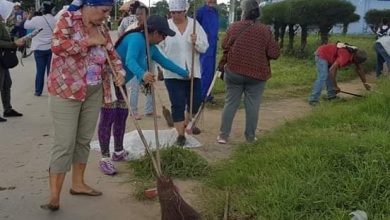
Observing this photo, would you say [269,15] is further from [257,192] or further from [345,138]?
[257,192]

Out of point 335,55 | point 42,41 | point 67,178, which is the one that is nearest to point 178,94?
point 67,178

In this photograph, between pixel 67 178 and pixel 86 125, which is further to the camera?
pixel 67 178

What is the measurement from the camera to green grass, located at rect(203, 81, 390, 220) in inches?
143

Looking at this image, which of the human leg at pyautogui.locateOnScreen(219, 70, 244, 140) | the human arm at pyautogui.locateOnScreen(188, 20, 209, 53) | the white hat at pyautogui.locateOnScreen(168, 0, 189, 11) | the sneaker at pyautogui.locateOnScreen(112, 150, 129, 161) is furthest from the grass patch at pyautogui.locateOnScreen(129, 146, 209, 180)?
the white hat at pyautogui.locateOnScreen(168, 0, 189, 11)

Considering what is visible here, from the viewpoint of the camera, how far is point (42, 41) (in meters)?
9.02

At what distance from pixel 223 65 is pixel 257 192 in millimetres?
2333

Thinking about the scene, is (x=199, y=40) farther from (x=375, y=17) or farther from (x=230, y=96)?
(x=375, y=17)

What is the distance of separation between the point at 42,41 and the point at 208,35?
2.96 metres

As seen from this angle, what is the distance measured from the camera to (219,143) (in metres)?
6.14

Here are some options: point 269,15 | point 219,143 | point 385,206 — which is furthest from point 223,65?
point 269,15

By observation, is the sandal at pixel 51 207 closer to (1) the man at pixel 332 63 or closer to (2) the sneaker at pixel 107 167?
(2) the sneaker at pixel 107 167

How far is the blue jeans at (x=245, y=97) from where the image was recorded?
577 cm

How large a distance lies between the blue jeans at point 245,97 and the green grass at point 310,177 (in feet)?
1.68

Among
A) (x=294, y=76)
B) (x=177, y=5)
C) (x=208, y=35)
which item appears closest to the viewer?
(x=177, y=5)
